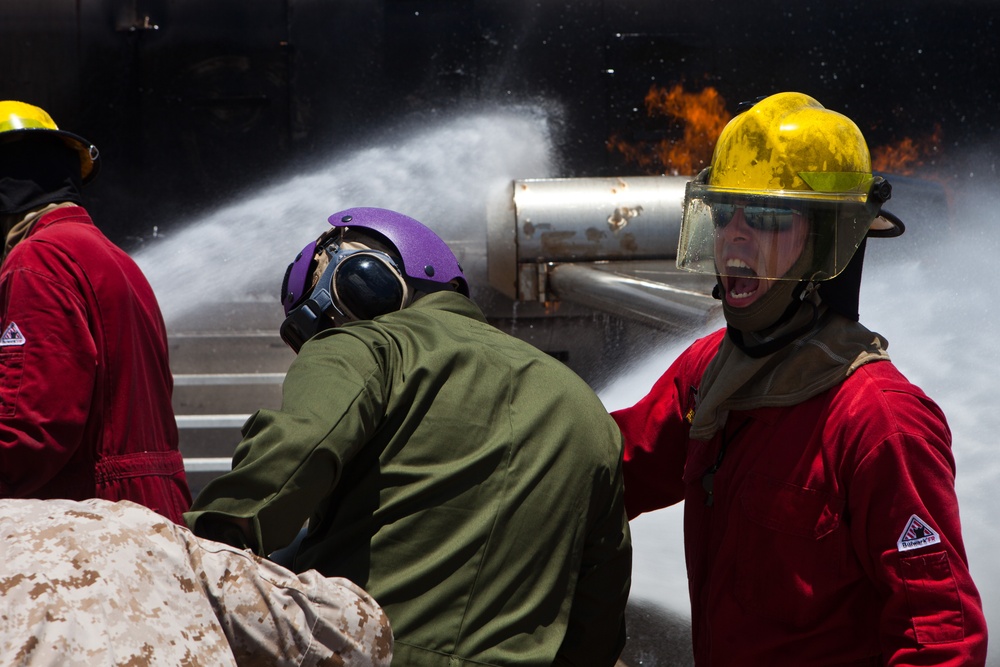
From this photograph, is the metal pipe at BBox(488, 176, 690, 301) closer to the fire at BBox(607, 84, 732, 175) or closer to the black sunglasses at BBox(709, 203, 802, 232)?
the fire at BBox(607, 84, 732, 175)

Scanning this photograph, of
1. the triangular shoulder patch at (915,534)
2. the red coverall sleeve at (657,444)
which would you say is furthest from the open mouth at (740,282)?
the triangular shoulder patch at (915,534)

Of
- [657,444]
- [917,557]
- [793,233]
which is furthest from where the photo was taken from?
[657,444]

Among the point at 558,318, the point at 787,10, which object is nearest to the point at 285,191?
the point at 558,318

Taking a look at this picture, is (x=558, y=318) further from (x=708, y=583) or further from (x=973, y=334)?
(x=708, y=583)

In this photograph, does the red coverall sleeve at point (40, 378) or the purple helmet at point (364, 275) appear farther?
the red coverall sleeve at point (40, 378)

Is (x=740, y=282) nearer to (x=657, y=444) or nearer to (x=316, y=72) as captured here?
(x=657, y=444)

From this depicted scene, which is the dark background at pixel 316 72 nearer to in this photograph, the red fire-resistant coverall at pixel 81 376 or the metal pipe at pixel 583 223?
the metal pipe at pixel 583 223

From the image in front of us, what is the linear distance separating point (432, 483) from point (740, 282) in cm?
70

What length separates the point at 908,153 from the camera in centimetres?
912

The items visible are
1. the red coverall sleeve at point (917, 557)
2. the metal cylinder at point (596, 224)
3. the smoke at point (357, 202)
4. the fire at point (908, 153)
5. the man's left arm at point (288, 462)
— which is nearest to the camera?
the man's left arm at point (288, 462)

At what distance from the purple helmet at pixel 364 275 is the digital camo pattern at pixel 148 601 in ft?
2.43

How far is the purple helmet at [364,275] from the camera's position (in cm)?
195

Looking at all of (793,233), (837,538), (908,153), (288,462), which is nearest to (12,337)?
(288,462)

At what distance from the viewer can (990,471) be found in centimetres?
328
